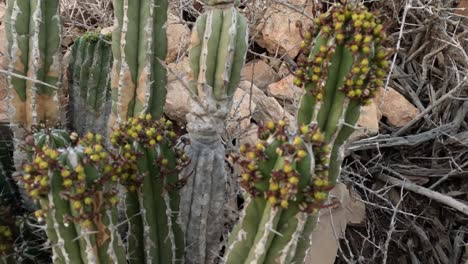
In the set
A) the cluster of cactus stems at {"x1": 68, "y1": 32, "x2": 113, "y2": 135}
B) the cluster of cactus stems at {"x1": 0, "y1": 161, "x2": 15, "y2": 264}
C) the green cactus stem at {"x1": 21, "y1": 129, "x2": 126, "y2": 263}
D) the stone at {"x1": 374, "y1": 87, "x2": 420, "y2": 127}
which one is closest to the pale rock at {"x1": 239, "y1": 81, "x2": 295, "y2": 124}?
the stone at {"x1": 374, "y1": 87, "x2": 420, "y2": 127}

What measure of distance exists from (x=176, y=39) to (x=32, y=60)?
67.2 inches

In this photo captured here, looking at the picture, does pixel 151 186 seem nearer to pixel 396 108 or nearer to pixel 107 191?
pixel 107 191

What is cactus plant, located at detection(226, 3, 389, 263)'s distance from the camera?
4.52ft

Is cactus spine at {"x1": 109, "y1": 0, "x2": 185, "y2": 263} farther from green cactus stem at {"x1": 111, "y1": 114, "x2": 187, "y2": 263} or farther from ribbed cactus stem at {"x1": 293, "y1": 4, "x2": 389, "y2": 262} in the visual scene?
ribbed cactus stem at {"x1": 293, "y1": 4, "x2": 389, "y2": 262}

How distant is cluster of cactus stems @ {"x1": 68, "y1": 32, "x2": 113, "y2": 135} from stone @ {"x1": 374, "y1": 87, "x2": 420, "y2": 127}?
76.1 inches

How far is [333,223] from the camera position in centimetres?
311

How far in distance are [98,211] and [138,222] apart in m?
0.41

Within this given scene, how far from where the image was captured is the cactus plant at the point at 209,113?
192cm

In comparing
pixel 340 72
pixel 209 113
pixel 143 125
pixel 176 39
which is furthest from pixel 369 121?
pixel 143 125

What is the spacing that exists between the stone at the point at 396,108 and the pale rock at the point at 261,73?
2.39 ft

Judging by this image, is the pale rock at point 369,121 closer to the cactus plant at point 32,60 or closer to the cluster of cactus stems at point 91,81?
the cluster of cactus stems at point 91,81

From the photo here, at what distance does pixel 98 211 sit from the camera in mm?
1491

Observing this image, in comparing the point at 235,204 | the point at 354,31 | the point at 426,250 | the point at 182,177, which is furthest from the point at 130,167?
the point at 426,250

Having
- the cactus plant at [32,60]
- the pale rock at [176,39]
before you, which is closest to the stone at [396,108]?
the pale rock at [176,39]
